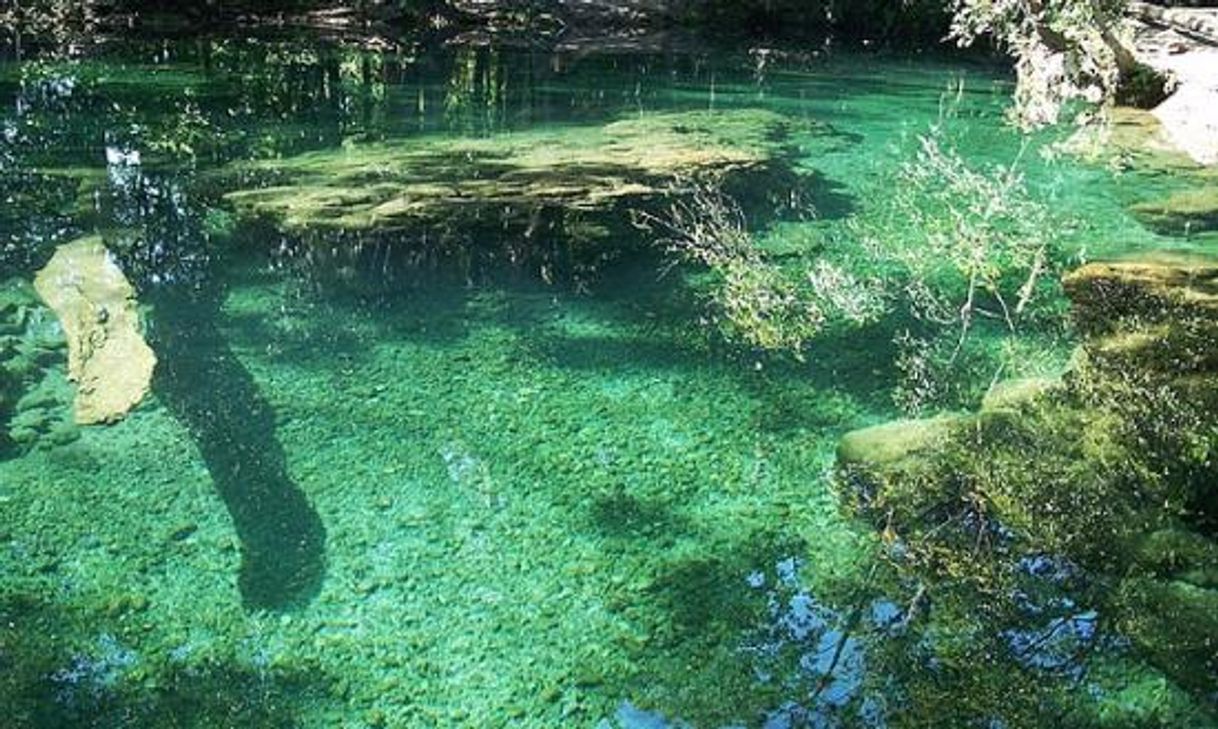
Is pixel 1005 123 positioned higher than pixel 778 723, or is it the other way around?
pixel 1005 123

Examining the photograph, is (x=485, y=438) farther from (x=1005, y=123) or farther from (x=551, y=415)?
(x=1005, y=123)

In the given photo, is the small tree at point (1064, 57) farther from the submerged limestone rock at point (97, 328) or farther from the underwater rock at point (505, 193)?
the submerged limestone rock at point (97, 328)

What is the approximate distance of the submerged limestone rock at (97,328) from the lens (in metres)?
5.25

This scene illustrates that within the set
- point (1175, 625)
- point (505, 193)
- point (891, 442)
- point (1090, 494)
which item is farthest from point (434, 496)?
point (505, 193)

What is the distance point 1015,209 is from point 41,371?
7.74m

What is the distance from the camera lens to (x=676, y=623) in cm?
358

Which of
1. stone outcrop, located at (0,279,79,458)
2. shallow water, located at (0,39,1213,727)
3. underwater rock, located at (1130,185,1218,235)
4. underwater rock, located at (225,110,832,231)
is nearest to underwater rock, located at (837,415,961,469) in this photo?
shallow water, located at (0,39,1213,727)

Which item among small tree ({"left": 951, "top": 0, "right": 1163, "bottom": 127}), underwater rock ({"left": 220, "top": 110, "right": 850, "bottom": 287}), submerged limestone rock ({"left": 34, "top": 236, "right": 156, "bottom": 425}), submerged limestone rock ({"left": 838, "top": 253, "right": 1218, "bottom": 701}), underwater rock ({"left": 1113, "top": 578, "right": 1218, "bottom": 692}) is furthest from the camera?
small tree ({"left": 951, "top": 0, "right": 1163, "bottom": 127})

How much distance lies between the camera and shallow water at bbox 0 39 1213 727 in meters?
3.28

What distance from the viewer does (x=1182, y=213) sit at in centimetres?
862

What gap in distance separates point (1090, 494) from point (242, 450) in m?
3.83

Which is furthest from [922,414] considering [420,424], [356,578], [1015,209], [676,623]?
[1015,209]

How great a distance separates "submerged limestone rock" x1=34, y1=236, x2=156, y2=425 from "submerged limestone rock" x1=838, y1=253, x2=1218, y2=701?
3.73 meters

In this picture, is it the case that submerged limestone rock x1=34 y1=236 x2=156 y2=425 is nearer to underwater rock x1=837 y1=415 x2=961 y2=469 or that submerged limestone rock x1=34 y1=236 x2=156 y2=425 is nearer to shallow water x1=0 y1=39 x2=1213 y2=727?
shallow water x1=0 y1=39 x2=1213 y2=727
